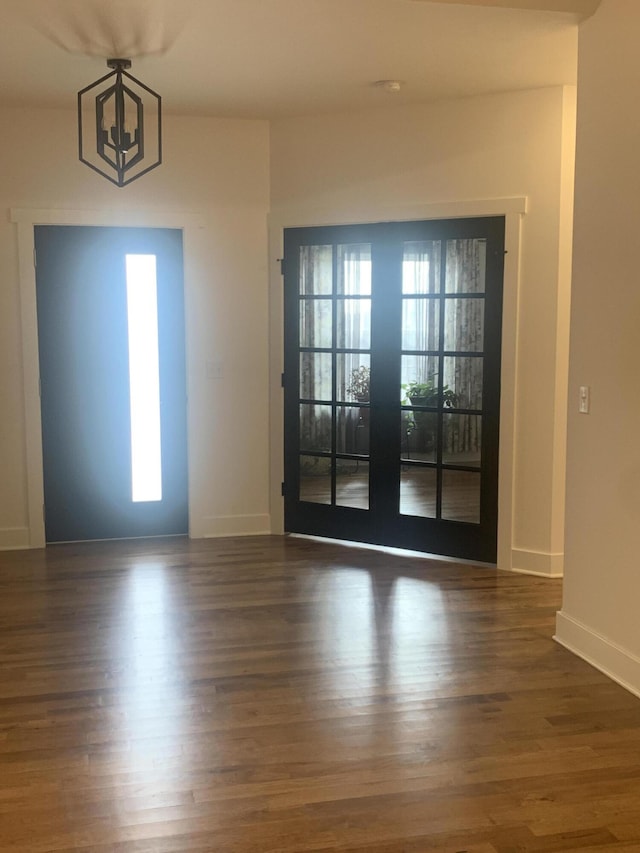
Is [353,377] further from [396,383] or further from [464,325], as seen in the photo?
[464,325]

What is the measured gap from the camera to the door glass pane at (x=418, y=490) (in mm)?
5293

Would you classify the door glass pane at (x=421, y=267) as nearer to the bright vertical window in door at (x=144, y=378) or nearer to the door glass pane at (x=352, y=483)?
the door glass pane at (x=352, y=483)

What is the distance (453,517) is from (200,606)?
1.69m

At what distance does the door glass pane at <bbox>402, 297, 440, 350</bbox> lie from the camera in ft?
17.0

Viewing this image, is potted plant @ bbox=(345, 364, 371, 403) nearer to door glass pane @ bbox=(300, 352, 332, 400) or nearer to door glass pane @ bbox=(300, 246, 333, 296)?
door glass pane @ bbox=(300, 352, 332, 400)

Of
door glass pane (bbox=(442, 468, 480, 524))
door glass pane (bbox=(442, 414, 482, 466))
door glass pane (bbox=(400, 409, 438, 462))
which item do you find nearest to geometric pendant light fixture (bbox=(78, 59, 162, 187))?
door glass pane (bbox=(400, 409, 438, 462))

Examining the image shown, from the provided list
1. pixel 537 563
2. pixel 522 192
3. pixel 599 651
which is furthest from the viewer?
A: pixel 537 563

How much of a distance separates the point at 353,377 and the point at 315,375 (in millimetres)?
292

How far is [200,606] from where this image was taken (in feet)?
14.5

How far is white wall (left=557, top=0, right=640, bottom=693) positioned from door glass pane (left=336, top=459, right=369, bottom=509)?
1.89 metres

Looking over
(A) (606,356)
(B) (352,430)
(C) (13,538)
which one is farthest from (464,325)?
(C) (13,538)

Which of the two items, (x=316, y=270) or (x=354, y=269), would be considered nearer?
(x=354, y=269)

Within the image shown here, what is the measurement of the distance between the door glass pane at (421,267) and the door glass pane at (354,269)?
9.9 inches

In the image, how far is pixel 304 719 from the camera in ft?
10.3
